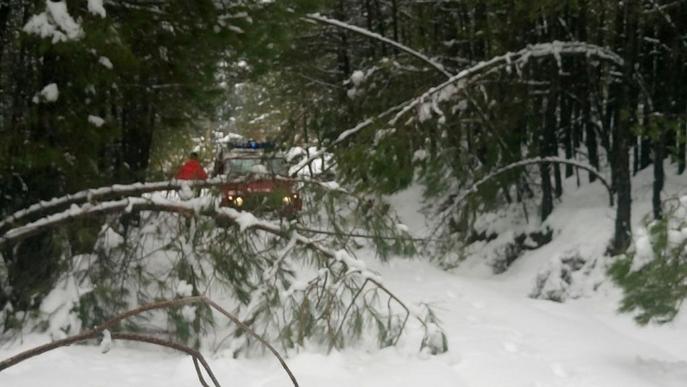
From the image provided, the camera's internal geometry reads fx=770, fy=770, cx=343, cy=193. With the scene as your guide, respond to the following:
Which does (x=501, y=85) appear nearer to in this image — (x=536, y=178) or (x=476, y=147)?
(x=476, y=147)

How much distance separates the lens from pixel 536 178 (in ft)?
43.9

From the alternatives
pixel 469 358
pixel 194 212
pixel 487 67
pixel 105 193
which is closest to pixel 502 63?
pixel 487 67

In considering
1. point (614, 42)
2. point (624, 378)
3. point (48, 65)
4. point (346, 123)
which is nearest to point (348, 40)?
point (346, 123)

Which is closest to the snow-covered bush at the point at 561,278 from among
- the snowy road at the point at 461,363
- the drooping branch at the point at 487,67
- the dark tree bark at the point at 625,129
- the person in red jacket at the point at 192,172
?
the dark tree bark at the point at 625,129

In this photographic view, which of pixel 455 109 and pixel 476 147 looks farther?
pixel 476 147

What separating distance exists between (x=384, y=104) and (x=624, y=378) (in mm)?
5911

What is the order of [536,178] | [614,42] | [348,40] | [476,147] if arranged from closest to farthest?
[476,147], [614,42], [536,178], [348,40]

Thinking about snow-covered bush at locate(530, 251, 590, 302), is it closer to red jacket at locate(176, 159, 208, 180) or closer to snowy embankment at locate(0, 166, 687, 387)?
snowy embankment at locate(0, 166, 687, 387)

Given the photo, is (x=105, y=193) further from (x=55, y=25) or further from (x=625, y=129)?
(x=625, y=129)

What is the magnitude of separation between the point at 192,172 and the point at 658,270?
3612 mm

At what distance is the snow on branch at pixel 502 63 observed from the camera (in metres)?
8.87

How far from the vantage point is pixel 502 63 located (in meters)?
A: 9.50

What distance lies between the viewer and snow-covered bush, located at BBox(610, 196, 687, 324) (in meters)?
5.02

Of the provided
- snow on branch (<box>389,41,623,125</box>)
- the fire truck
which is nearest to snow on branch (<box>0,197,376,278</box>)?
the fire truck
